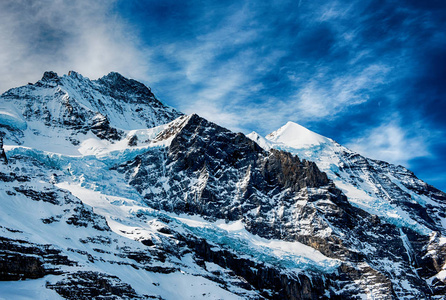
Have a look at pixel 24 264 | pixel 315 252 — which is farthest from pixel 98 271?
pixel 315 252

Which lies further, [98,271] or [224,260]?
[224,260]

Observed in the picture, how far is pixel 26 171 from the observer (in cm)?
17338

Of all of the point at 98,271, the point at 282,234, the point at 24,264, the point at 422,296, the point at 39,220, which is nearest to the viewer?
the point at 24,264

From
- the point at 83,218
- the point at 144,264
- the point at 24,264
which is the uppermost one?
the point at 83,218

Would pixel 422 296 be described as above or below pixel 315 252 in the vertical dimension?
below

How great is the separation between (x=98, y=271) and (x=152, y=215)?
72715 millimetres

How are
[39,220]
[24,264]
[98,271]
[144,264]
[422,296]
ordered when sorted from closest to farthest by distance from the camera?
[24,264]
[98,271]
[39,220]
[144,264]
[422,296]

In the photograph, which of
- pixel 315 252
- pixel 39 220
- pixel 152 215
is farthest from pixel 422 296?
pixel 39 220

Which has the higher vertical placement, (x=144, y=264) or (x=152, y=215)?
(x=152, y=215)

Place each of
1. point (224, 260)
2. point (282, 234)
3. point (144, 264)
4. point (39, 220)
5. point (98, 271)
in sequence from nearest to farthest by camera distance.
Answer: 1. point (98, 271)
2. point (39, 220)
3. point (144, 264)
4. point (224, 260)
5. point (282, 234)

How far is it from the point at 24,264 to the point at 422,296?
15836cm

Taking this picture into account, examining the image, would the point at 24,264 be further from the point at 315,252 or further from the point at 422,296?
the point at 422,296

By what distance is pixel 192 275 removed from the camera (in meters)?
131

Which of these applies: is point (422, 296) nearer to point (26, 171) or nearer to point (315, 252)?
point (315, 252)
